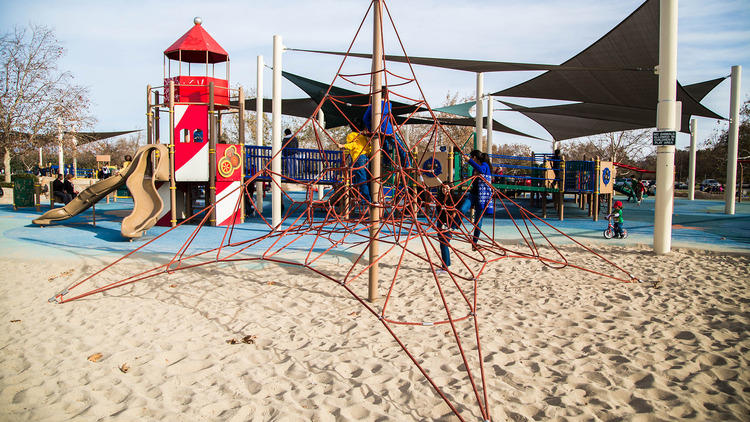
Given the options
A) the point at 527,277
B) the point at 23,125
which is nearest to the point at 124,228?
the point at 527,277

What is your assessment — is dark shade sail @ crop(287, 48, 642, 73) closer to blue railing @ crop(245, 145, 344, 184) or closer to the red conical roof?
blue railing @ crop(245, 145, 344, 184)

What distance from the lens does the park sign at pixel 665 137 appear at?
19.4 feet

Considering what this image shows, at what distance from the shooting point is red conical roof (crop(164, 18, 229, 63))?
966 cm

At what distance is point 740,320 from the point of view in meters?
3.33

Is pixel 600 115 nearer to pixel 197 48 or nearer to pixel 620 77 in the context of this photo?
pixel 620 77

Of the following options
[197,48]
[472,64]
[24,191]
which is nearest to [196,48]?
[197,48]

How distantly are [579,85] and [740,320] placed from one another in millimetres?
6486

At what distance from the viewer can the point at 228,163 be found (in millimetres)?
9109

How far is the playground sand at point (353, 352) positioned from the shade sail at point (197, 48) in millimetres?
6641

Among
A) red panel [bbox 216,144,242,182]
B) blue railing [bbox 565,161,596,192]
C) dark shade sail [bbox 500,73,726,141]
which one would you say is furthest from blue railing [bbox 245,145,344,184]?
blue railing [bbox 565,161,596,192]

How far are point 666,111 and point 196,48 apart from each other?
29.0 ft

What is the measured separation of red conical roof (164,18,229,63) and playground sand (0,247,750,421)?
664cm

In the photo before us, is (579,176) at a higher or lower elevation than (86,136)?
lower

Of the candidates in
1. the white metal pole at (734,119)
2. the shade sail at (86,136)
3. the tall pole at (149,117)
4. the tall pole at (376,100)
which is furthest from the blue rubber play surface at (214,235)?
the shade sail at (86,136)
